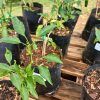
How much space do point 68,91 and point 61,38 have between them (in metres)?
0.47

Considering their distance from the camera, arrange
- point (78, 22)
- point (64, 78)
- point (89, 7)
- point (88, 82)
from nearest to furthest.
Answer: point (88, 82)
point (64, 78)
point (78, 22)
point (89, 7)

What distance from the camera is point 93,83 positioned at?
5.31ft

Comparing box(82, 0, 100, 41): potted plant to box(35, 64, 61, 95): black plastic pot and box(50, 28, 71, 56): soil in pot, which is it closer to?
box(50, 28, 71, 56): soil in pot

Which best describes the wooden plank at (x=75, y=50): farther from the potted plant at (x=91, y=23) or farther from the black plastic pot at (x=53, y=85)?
the black plastic pot at (x=53, y=85)

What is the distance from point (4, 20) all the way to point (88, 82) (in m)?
0.96

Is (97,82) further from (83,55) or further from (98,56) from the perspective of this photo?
(83,55)

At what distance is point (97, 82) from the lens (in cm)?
163

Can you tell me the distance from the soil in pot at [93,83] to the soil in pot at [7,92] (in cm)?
40

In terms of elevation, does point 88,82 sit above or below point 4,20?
below

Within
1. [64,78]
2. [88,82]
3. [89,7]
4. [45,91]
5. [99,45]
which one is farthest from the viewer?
[89,7]

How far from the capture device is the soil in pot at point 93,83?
1545mm

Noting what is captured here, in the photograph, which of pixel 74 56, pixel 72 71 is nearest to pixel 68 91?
pixel 72 71

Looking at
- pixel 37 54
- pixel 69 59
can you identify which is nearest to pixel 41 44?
pixel 37 54

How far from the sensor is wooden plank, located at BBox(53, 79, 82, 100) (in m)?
1.87
